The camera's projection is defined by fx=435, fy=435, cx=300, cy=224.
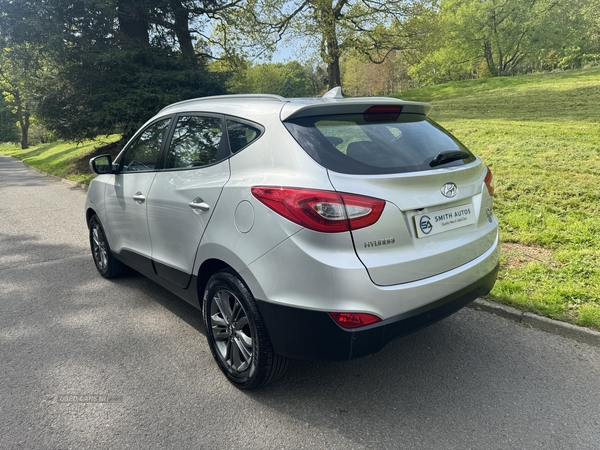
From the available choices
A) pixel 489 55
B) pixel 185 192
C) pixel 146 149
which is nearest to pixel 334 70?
pixel 146 149

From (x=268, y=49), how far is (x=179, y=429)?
22.0 m

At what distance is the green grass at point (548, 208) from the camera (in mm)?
3812

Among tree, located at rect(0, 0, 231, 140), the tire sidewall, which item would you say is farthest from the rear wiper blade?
tree, located at rect(0, 0, 231, 140)

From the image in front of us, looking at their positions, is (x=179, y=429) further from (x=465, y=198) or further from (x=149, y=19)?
(x=149, y=19)

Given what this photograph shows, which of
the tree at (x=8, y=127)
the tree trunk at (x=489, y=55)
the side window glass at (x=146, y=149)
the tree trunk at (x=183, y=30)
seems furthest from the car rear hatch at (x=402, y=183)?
the tree at (x=8, y=127)

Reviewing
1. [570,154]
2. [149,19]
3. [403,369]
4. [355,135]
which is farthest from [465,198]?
[149,19]

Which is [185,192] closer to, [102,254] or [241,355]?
[241,355]

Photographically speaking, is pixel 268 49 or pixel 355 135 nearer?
pixel 355 135

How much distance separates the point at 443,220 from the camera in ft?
8.32

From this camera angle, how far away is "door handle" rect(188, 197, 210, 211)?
111 inches

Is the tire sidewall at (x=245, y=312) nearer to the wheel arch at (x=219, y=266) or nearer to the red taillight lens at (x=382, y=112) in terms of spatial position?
the wheel arch at (x=219, y=266)

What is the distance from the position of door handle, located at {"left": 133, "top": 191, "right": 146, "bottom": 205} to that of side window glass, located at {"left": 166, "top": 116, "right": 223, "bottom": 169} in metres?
0.41

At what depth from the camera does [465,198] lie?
8.84ft

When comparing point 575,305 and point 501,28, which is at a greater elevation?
point 501,28
